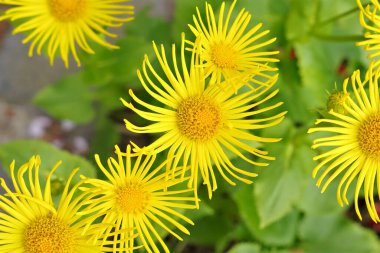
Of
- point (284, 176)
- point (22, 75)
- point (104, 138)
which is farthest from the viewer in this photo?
point (22, 75)

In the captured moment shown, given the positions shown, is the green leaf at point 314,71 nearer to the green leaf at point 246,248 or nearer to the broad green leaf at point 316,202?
the broad green leaf at point 316,202

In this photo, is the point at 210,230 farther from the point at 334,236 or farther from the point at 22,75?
the point at 22,75

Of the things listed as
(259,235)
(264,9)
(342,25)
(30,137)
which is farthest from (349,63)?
(30,137)

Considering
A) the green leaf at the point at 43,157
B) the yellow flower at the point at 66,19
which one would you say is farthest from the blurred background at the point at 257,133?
the yellow flower at the point at 66,19

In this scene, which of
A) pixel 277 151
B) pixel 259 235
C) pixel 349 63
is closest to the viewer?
pixel 277 151

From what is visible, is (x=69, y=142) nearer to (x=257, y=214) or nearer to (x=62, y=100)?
(x=62, y=100)

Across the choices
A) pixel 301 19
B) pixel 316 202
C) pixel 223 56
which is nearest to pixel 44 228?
pixel 223 56
